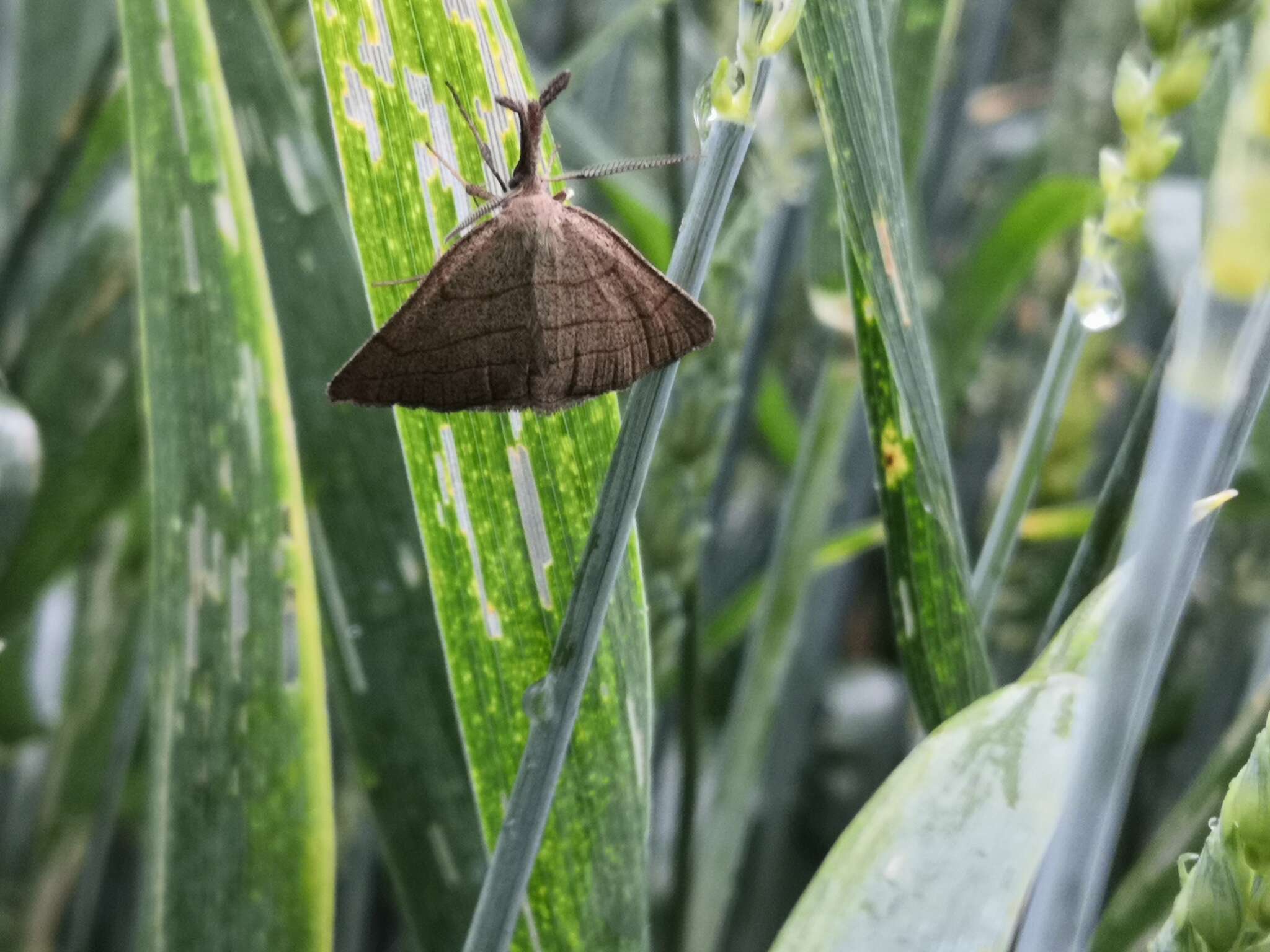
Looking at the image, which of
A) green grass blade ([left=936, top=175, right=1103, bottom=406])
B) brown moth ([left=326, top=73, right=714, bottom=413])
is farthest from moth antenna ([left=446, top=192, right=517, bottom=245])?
green grass blade ([left=936, top=175, right=1103, bottom=406])

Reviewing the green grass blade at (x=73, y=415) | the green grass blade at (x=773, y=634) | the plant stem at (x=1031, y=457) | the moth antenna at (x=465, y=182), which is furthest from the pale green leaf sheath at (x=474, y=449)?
the green grass blade at (x=73, y=415)

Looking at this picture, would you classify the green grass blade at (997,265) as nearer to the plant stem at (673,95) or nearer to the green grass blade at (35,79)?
the plant stem at (673,95)

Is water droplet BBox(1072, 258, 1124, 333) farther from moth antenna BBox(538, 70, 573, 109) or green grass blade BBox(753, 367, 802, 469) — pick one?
green grass blade BBox(753, 367, 802, 469)

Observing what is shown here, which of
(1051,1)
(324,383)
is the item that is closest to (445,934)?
(324,383)

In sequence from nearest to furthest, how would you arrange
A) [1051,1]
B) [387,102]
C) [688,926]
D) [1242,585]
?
1. [387,102]
2. [688,926]
3. [1242,585]
4. [1051,1]

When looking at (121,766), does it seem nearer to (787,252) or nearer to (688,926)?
(688,926)

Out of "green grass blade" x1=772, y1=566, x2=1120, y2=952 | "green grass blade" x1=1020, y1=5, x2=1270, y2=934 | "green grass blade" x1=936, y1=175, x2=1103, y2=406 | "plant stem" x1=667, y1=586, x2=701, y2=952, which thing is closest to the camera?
"green grass blade" x1=1020, y1=5, x2=1270, y2=934

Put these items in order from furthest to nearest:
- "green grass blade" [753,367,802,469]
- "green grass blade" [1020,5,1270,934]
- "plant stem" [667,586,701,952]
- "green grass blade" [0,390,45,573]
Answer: "green grass blade" [753,367,802,469] → "plant stem" [667,586,701,952] → "green grass blade" [0,390,45,573] → "green grass blade" [1020,5,1270,934]
